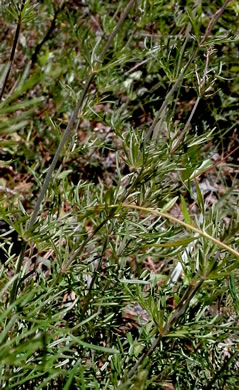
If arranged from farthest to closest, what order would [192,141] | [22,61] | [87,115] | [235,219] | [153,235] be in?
[22,61] → [87,115] → [192,141] → [153,235] → [235,219]

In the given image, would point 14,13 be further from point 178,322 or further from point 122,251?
point 178,322

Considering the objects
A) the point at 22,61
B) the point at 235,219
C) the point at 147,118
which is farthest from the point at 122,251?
the point at 22,61

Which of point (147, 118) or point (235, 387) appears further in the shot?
point (147, 118)

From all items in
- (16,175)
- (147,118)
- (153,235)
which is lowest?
(147,118)

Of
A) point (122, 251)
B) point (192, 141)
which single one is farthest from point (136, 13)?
point (122, 251)

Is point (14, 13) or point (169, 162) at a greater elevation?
point (14, 13)

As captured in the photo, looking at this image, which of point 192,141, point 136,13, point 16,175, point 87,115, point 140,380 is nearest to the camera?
point 140,380
